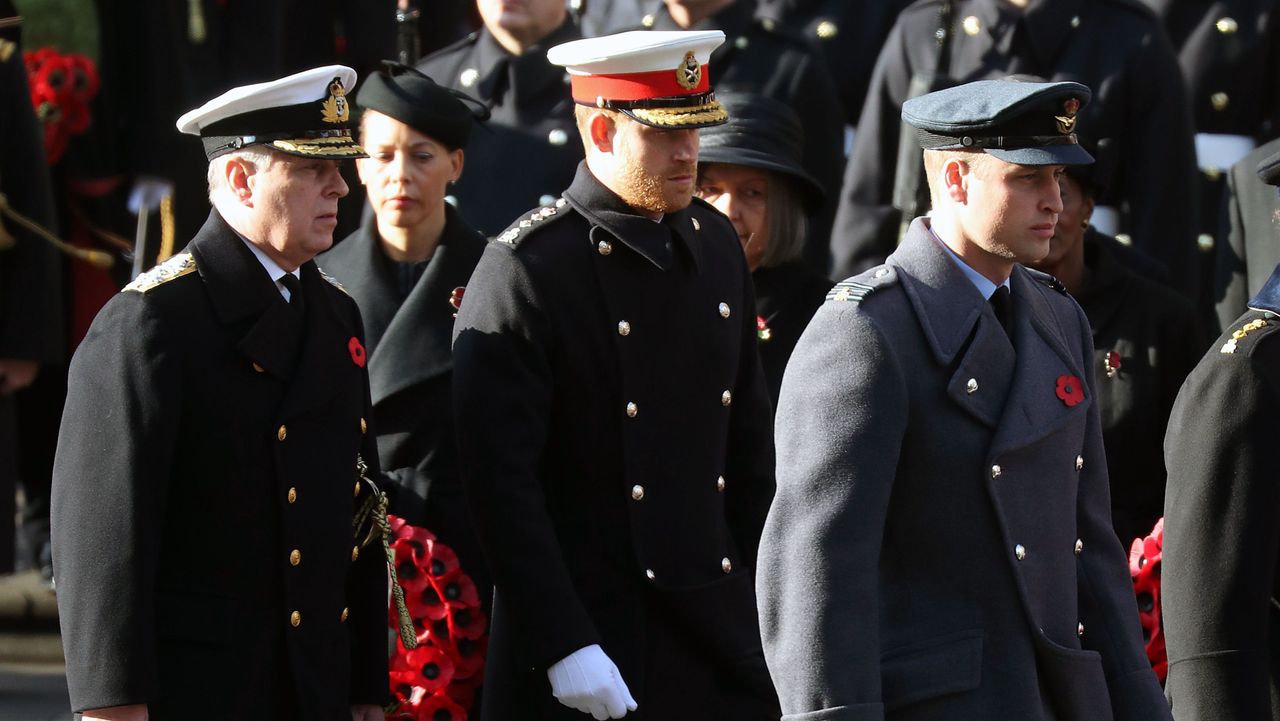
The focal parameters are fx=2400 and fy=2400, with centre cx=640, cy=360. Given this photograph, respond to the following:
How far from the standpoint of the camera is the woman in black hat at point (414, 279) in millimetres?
5898

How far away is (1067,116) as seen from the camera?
14.5 ft

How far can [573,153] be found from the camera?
720 cm

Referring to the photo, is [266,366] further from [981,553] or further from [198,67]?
[198,67]

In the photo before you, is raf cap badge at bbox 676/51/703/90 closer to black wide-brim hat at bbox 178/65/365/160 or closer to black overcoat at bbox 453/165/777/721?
black overcoat at bbox 453/165/777/721

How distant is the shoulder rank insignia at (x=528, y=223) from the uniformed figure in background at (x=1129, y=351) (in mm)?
1640

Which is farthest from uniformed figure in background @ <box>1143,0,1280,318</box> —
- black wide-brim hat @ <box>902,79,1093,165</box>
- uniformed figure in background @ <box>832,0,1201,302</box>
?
black wide-brim hat @ <box>902,79,1093,165</box>

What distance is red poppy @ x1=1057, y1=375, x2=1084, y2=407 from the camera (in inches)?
169

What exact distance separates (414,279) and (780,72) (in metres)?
1.71

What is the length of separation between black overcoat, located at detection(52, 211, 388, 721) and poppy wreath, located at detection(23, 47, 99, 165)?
360 cm

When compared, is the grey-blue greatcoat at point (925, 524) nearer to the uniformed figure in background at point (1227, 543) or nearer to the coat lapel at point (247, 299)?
the uniformed figure in background at point (1227, 543)

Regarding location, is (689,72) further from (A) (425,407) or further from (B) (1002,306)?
(A) (425,407)

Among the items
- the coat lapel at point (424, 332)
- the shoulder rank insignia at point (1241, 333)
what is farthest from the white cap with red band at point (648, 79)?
the shoulder rank insignia at point (1241, 333)

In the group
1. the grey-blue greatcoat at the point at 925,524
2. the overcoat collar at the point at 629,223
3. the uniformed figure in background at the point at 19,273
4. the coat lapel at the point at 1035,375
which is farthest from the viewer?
the uniformed figure in background at the point at 19,273

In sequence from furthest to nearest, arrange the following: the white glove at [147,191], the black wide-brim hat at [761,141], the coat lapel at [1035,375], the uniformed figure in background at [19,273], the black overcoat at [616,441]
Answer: the white glove at [147,191], the uniformed figure in background at [19,273], the black wide-brim hat at [761,141], the black overcoat at [616,441], the coat lapel at [1035,375]
